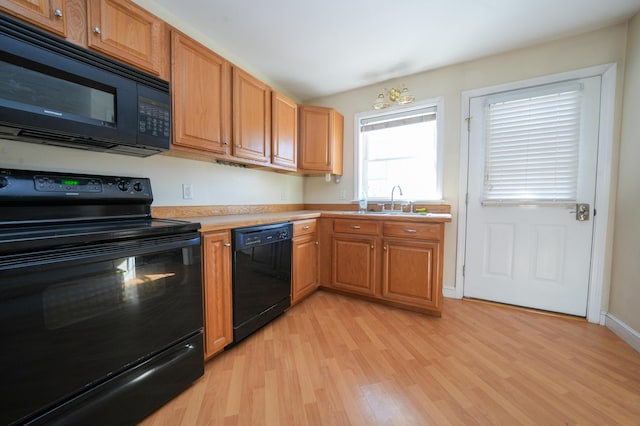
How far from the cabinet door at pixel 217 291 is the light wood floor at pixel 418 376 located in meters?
0.15

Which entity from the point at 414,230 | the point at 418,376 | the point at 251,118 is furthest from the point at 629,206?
the point at 251,118

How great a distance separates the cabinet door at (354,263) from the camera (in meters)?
2.34

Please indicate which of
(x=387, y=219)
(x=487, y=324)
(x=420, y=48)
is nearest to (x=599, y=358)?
(x=487, y=324)

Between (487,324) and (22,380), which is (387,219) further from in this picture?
(22,380)

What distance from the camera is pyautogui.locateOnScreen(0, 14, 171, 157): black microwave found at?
0.91 meters

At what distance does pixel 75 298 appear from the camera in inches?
35.3

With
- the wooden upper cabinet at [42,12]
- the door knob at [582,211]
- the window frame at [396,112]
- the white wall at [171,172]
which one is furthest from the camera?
the window frame at [396,112]

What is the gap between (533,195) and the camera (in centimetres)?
217

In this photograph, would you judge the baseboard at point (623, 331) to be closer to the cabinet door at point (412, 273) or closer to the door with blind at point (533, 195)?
the door with blind at point (533, 195)

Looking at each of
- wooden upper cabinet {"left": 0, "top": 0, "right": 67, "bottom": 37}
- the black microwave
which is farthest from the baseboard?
wooden upper cabinet {"left": 0, "top": 0, "right": 67, "bottom": 37}

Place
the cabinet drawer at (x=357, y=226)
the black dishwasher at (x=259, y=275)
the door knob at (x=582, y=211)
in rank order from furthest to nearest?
the cabinet drawer at (x=357, y=226), the door knob at (x=582, y=211), the black dishwasher at (x=259, y=275)

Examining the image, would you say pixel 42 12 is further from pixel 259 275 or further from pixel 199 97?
pixel 259 275

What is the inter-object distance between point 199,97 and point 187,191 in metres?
0.71

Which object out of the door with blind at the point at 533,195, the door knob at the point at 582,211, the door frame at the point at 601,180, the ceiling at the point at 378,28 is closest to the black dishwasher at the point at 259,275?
the ceiling at the point at 378,28
